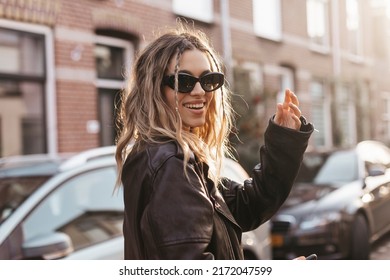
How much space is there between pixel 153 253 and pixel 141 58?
505 millimetres

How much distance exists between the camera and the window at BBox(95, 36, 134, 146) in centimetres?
591

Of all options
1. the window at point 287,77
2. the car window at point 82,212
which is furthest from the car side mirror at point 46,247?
the window at point 287,77

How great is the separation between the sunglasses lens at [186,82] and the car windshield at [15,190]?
1423 mm

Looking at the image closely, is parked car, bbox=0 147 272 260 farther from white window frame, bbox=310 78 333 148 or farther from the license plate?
white window frame, bbox=310 78 333 148

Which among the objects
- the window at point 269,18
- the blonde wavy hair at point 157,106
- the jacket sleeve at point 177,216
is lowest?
the jacket sleeve at point 177,216

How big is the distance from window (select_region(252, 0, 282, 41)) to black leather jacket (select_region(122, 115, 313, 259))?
2485 millimetres

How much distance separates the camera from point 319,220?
4.34m

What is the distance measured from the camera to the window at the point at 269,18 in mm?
3947

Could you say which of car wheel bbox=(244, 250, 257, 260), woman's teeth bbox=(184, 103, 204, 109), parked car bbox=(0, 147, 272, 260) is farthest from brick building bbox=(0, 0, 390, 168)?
woman's teeth bbox=(184, 103, 204, 109)

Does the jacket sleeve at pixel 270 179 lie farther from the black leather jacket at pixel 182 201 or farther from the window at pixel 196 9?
the window at pixel 196 9

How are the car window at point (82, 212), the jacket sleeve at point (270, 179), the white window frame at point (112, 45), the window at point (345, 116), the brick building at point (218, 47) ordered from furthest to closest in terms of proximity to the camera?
the white window frame at point (112, 45) < the window at point (345, 116) < the brick building at point (218, 47) < the car window at point (82, 212) < the jacket sleeve at point (270, 179)

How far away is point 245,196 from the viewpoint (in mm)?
1568

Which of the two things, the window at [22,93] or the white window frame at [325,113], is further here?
the window at [22,93]

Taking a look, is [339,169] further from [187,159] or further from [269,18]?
[187,159]
